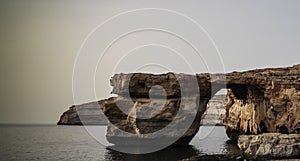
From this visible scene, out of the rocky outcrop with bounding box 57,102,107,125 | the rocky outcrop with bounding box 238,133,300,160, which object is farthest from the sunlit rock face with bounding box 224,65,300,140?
the rocky outcrop with bounding box 57,102,107,125

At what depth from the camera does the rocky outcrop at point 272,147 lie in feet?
109

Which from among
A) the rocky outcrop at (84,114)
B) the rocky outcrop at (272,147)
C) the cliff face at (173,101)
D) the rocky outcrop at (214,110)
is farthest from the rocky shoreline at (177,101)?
the rocky outcrop at (84,114)

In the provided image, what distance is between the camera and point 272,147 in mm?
33688

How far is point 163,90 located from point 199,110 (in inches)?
221

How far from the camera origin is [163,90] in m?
48.2

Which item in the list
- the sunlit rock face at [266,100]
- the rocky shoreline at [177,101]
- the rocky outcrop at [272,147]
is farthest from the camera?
the rocky shoreline at [177,101]

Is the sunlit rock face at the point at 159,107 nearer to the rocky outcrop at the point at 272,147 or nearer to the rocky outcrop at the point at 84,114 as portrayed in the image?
the rocky outcrop at the point at 272,147

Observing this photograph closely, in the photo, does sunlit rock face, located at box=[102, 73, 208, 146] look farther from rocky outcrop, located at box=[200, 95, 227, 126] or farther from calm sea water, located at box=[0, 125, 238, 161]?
rocky outcrop, located at box=[200, 95, 227, 126]

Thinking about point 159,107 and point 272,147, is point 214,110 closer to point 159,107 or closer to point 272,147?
point 159,107

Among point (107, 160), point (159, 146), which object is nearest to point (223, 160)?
point (107, 160)

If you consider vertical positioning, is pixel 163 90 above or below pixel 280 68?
below

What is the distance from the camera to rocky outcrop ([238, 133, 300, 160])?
109 feet

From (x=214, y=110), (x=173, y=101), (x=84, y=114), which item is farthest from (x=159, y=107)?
(x=84, y=114)

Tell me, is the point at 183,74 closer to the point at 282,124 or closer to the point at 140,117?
the point at 140,117
